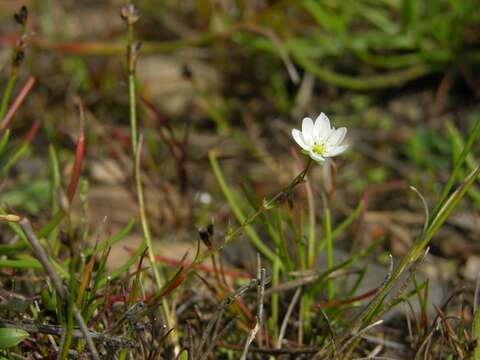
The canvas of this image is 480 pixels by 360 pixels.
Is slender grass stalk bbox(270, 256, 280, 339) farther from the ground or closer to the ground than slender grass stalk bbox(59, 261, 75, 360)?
closer to the ground

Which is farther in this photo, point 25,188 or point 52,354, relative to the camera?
point 25,188

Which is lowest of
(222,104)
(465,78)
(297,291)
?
(297,291)

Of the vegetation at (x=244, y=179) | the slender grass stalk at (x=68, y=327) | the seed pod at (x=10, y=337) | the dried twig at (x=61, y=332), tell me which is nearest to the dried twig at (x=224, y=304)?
the vegetation at (x=244, y=179)

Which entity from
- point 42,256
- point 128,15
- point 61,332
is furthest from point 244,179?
point 42,256

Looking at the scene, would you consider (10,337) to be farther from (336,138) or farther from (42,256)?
(336,138)

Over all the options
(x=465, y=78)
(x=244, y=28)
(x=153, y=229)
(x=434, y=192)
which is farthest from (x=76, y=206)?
(x=465, y=78)

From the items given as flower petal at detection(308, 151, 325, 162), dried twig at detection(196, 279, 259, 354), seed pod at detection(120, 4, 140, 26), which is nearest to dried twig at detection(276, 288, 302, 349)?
dried twig at detection(196, 279, 259, 354)

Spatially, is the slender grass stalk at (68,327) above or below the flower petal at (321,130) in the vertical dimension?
below

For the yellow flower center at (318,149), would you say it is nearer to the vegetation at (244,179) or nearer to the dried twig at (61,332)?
the vegetation at (244,179)

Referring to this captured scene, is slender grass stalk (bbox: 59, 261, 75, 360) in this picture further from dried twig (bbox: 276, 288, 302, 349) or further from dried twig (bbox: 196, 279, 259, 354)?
dried twig (bbox: 276, 288, 302, 349)

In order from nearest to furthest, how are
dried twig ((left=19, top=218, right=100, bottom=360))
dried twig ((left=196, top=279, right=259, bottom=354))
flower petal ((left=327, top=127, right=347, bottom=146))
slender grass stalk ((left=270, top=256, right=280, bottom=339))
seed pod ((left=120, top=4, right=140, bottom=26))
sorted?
dried twig ((left=19, top=218, right=100, bottom=360)) → dried twig ((left=196, top=279, right=259, bottom=354)) → flower petal ((left=327, top=127, right=347, bottom=146)) → seed pod ((left=120, top=4, right=140, bottom=26)) → slender grass stalk ((left=270, top=256, right=280, bottom=339))

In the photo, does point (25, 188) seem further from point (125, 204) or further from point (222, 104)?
point (222, 104)
